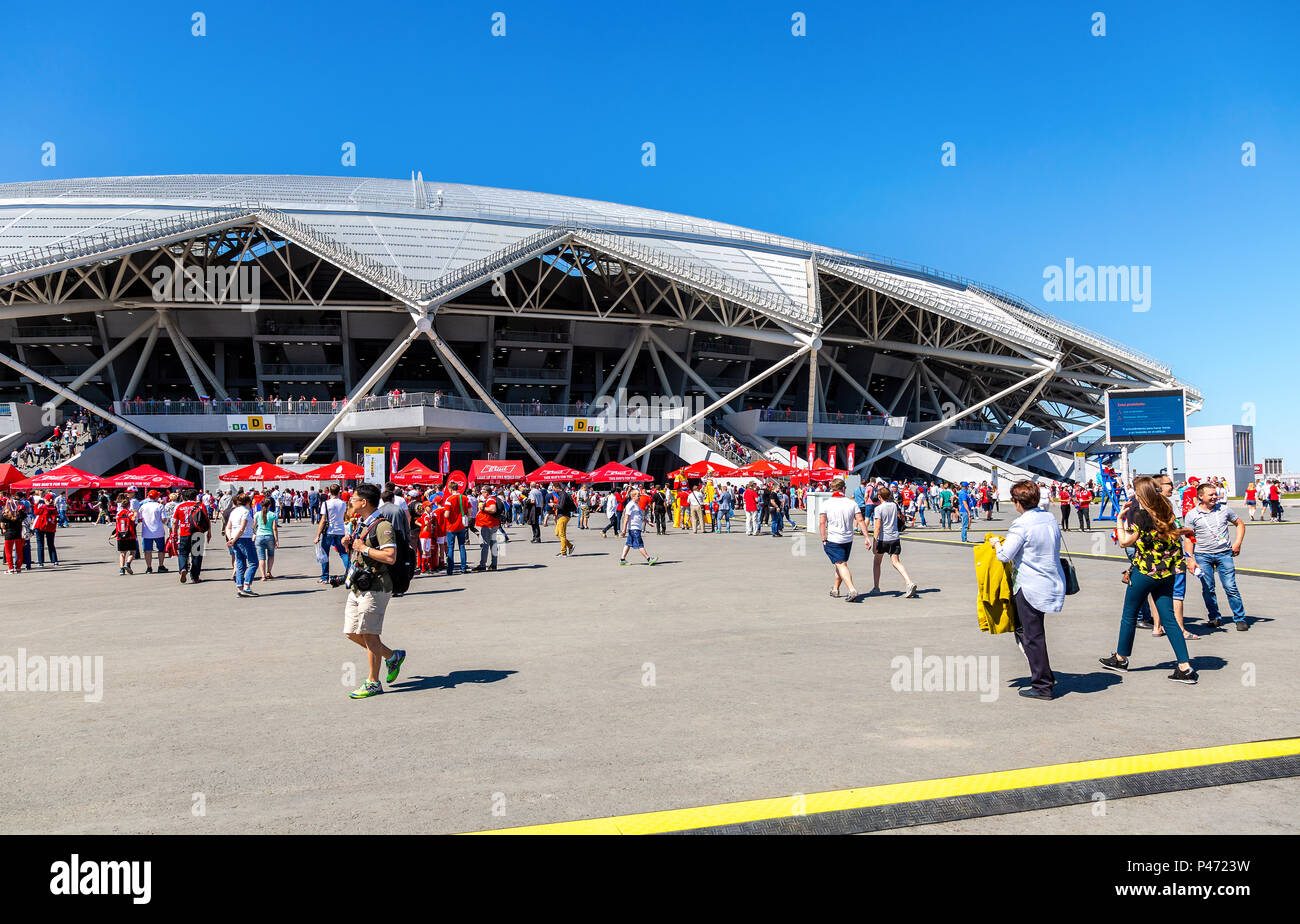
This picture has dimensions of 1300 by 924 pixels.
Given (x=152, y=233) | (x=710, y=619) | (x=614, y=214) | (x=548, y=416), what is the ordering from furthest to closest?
(x=614, y=214) → (x=548, y=416) → (x=152, y=233) → (x=710, y=619)

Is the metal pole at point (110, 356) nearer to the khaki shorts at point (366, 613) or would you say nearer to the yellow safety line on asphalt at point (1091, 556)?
the yellow safety line on asphalt at point (1091, 556)

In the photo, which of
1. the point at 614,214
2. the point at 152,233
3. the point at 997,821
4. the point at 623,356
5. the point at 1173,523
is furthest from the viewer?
the point at 614,214

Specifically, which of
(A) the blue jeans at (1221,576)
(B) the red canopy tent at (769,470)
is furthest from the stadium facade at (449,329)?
(A) the blue jeans at (1221,576)

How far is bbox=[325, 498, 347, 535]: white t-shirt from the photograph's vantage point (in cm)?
1498

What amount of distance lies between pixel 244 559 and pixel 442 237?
37.7 m

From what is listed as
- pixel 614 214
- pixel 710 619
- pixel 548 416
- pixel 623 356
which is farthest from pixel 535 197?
pixel 710 619

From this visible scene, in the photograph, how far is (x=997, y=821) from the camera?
4.07m

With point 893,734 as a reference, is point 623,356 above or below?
above

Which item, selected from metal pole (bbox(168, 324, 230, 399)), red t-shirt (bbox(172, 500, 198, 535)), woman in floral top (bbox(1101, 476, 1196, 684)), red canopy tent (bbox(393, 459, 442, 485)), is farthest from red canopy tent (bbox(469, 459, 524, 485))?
woman in floral top (bbox(1101, 476, 1196, 684))

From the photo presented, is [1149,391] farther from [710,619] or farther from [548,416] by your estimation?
[710,619]

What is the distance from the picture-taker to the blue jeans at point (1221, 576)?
30.2 feet

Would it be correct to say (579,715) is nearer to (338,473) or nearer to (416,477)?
(416,477)

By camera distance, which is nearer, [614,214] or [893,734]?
[893,734]

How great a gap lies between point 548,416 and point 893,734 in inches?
1758
